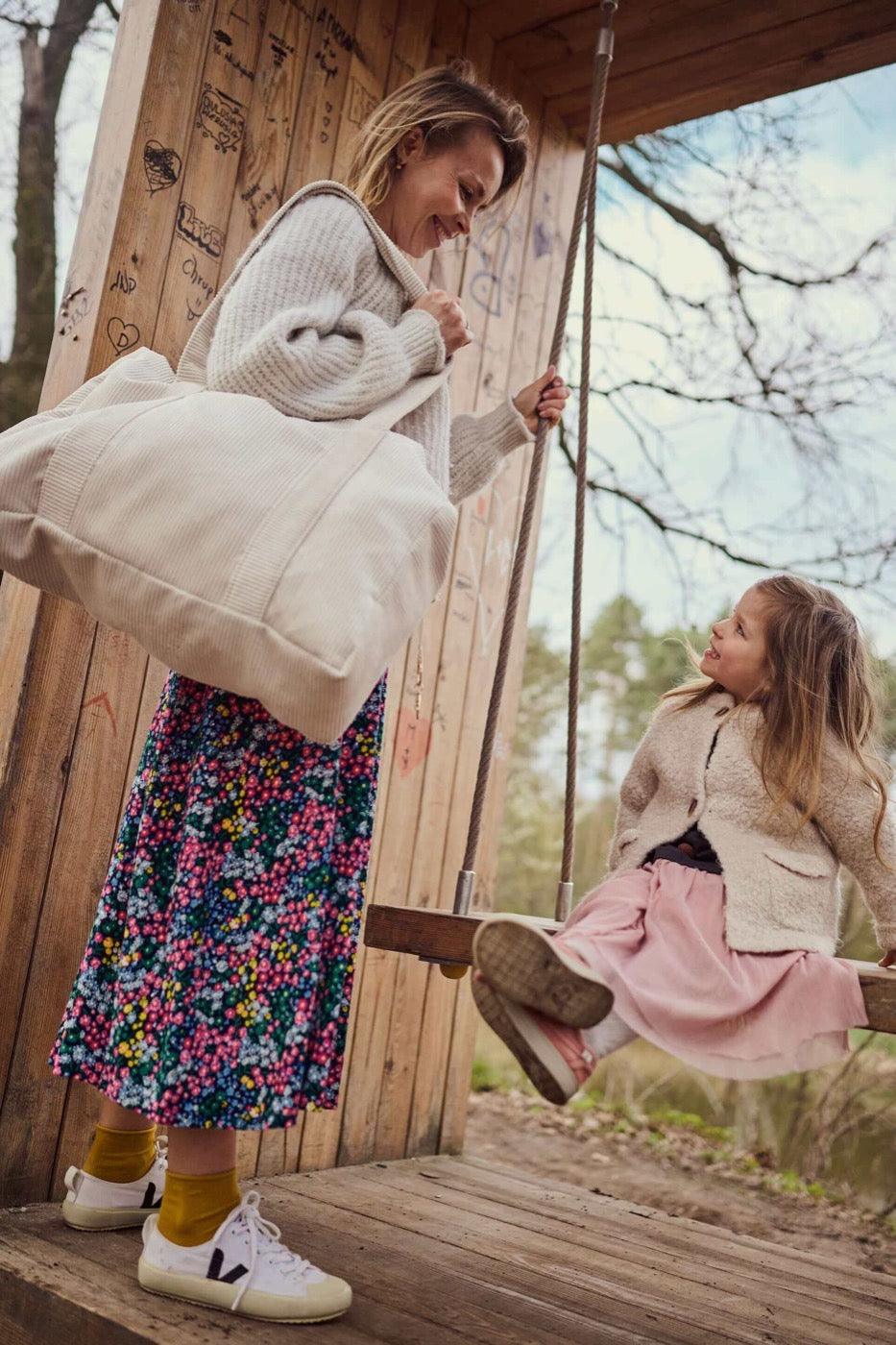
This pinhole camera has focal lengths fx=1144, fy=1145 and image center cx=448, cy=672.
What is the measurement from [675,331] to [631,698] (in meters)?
3.64

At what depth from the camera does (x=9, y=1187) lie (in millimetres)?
1870

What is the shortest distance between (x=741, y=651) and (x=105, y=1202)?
1391 millimetres

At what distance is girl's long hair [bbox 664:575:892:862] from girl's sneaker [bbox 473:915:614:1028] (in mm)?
595

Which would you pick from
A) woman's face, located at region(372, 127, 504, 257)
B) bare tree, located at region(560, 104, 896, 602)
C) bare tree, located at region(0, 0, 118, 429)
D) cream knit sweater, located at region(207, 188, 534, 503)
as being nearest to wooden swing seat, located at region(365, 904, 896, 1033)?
cream knit sweater, located at region(207, 188, 534, 503)

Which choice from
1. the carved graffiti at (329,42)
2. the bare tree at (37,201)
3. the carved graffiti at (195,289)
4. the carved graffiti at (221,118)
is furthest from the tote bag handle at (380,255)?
the bare tree at (37,201)

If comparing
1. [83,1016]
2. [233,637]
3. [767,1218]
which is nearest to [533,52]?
[233,637]

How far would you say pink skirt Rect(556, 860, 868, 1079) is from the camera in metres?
1.55

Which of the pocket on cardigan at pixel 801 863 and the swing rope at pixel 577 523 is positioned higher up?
the swing rope at pixel 577 523

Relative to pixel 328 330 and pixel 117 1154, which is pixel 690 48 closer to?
pixel 328 330

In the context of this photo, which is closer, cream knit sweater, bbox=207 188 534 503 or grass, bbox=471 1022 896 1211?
cream knit sweater, bbox=207 188 534 503

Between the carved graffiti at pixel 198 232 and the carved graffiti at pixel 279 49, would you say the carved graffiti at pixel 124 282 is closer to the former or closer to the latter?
the carved graffiti at pixel 198 232

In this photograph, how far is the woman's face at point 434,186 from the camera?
185cm

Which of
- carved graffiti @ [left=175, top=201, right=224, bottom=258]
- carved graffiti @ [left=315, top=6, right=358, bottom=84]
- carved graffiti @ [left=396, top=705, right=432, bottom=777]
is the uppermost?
carved graffiti @ [left=315, top=6, right=358, bottom=84]

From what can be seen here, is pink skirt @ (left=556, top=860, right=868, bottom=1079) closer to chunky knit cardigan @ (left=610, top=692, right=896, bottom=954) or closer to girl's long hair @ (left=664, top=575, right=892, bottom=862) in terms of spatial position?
chunky knit cardigan @ (left=610, top=692, right=896, bottom=954)
